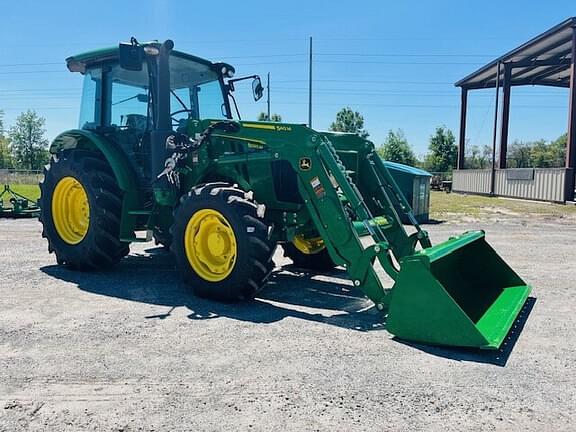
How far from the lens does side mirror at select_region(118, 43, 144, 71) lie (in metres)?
5.68

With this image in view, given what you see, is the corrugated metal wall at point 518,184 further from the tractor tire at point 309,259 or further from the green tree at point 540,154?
the green tree at point 540,154

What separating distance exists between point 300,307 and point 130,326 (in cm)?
170

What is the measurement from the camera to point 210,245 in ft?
17.6

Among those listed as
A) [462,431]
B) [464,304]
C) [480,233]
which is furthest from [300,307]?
[462,431]

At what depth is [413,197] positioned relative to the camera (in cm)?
1359

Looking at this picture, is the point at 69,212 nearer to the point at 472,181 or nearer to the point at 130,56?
the point at 130,56

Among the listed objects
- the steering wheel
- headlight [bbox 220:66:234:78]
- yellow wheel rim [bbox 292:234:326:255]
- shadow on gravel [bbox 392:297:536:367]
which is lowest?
shadow on gravel [bbox 392:297:536:367]

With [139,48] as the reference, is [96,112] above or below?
below

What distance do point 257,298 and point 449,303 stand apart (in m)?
2.32

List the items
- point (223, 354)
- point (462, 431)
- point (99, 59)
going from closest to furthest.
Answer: point (462, 431), point (223, 354), point (99, 59)

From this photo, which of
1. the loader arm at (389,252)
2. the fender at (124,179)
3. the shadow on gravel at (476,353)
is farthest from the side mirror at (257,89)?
the shadow on gravel at (476,353)

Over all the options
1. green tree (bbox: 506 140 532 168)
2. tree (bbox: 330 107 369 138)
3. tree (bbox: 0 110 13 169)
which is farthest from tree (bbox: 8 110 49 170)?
green tree (bbox: 506 140 532 168)

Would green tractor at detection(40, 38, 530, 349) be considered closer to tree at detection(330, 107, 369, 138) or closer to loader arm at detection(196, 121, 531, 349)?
loader arm at detection(196, 121, 531, 349)

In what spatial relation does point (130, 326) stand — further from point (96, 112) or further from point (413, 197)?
point (413, 197)
